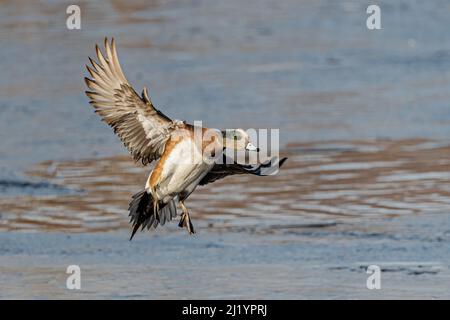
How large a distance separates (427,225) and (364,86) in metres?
3.29

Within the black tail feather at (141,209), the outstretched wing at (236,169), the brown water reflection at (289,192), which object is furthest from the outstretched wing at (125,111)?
the brown water reflection at (289,192)

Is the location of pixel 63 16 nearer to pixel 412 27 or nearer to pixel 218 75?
pixel 218 75

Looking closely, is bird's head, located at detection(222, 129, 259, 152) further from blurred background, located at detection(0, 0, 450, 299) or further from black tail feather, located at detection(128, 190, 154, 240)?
blurred background, located at detection(0, 0, 450, 299)

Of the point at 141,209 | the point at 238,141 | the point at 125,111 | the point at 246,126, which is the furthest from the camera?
the point at 246,126

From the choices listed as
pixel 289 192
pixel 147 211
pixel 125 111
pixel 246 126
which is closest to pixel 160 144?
pixel 125 111

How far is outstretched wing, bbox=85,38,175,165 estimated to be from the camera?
220 inches

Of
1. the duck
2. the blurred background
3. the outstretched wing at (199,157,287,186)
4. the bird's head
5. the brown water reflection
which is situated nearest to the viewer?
the duck

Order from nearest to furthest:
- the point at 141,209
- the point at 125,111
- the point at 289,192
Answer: the point at 125,111, the point at 141,209, the point at 289,192

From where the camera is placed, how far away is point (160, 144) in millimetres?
5664

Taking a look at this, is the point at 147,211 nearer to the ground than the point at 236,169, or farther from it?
nearer to the ground

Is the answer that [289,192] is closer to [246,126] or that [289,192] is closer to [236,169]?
[246,126]

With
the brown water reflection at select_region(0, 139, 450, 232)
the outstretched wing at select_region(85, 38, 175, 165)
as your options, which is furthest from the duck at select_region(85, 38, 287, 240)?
the brown water reflection at select_region(0, 139, 450, 232)

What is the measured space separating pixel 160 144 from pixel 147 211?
1.14 ft

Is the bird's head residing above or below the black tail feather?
above
